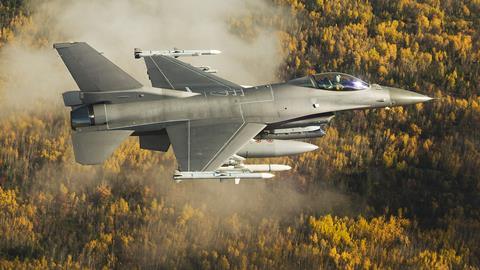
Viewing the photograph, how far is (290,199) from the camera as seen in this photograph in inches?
1784

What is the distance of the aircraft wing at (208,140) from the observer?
33.8 m

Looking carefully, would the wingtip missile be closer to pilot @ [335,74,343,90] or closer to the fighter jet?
the fighter jet

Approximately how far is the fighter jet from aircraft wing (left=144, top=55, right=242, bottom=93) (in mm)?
152

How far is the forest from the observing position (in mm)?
42188

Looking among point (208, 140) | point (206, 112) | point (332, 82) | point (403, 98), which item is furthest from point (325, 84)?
point (208, 140)

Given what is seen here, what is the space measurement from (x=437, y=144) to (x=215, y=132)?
1784 cm

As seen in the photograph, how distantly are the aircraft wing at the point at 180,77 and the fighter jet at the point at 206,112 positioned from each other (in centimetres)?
15

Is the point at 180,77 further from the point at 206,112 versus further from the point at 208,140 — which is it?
the point at 208,140

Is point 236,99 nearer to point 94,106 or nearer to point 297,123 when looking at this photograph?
point 297,123

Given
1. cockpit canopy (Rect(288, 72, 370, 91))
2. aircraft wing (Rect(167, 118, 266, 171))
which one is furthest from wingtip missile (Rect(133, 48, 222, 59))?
cockpit canopy (Rect(288, 72, 370, 91))

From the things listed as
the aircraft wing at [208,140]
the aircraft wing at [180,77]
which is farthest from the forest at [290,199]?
the aircraft wing at [180,77]

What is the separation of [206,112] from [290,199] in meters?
11.6

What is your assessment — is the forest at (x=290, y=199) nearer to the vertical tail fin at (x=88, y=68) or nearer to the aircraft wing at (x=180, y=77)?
the aircraft wing at (x=180, y=77)

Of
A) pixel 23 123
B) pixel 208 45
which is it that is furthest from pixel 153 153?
pixel 208 45
